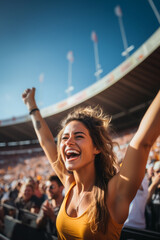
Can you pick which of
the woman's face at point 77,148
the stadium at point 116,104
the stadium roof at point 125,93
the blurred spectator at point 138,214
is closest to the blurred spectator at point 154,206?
the blurred spectator at point 138,214

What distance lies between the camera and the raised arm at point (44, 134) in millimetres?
1600

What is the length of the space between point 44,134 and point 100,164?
2.44 feet

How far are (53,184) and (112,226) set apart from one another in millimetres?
2280

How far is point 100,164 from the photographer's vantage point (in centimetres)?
127

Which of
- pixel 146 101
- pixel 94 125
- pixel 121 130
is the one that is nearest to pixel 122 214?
pixel 94 125

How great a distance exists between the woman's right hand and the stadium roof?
32.6 feet

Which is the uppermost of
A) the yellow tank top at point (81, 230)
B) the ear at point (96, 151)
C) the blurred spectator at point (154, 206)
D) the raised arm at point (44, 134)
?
the raised arm at point (44, 134)

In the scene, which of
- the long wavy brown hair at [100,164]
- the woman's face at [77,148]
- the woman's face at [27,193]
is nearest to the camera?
the long wavy brown hair at [100,164]

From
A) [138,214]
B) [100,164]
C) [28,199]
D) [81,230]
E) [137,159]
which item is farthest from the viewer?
[28,199]

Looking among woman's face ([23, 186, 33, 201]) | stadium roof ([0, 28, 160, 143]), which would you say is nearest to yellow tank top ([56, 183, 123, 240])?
woman's face ([23, 186, 33, 201])

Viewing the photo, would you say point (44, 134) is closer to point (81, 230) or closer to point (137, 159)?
point (81, 230)

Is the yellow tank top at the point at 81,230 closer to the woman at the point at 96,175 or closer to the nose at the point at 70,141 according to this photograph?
the woman at the point at 96,175

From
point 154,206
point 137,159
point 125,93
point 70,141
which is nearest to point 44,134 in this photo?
point 70,141

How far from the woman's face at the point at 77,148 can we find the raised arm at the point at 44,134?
0.41 m
